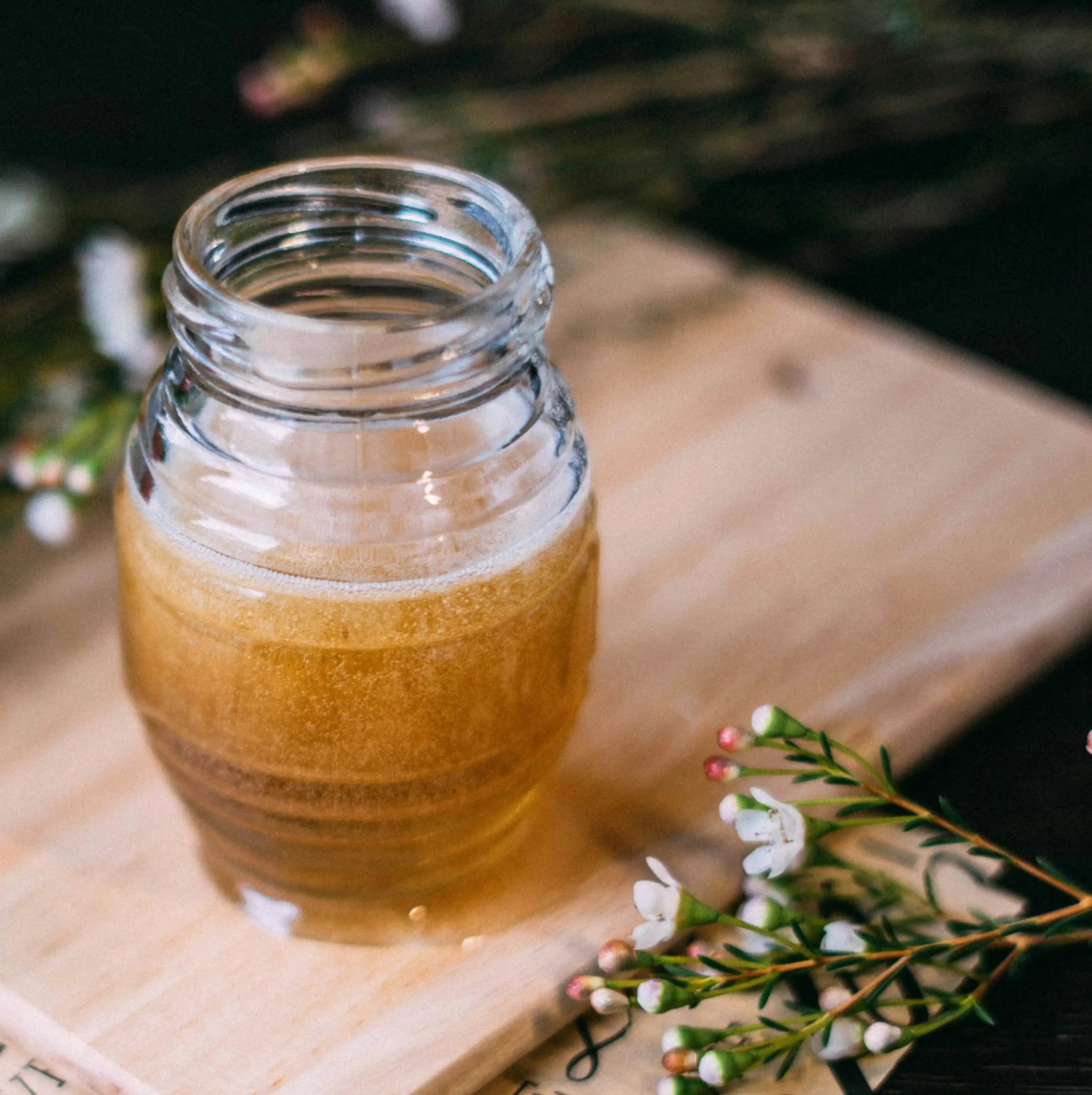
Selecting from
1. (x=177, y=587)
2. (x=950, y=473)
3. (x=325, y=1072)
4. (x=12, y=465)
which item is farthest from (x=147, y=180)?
(x=325, y=1072)

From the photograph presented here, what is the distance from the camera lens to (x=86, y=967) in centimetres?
71

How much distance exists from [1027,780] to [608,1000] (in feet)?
1.16

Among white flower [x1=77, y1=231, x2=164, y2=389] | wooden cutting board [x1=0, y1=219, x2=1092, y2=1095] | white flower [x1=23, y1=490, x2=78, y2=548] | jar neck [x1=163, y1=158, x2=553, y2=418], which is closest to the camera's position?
jar neck [x1=163, y1=158, x2=553, y2=418]

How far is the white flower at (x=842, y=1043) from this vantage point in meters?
0.66

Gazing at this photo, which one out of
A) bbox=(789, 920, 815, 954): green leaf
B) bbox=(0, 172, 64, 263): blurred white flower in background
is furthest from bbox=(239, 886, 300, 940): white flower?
bbox=(0, 172, 64, 263): blurred white flower in background

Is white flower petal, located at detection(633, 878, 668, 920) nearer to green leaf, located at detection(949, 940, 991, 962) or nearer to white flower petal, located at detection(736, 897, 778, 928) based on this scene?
white flower petal, located at detection(736, 897, 778, 928)

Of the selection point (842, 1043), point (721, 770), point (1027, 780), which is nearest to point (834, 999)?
point (842, 1043)

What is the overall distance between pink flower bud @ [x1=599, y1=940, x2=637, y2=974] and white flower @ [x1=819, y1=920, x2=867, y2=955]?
0.31 ft

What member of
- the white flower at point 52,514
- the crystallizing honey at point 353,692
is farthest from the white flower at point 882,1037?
the white flower at point 52,514

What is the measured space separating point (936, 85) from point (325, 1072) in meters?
1.30

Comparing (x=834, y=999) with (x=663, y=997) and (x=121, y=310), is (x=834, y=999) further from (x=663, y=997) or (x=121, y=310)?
(x=121, y=310)

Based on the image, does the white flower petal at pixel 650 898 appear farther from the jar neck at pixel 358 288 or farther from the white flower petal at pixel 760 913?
the jar neck at pixel 358 288

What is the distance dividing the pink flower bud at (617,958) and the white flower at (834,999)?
0.10 metres

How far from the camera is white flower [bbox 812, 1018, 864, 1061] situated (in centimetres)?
66
